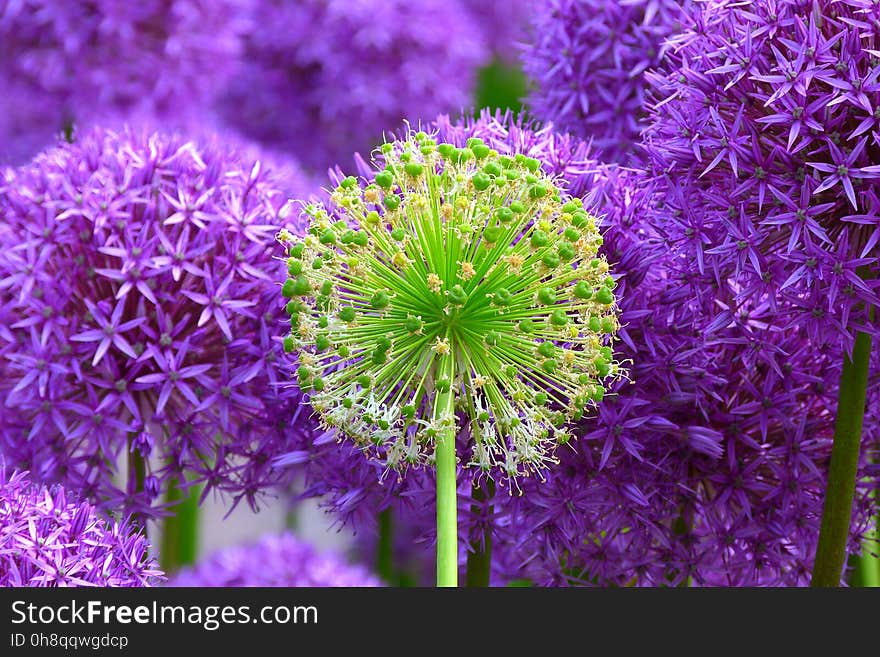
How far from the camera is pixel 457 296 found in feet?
3.21

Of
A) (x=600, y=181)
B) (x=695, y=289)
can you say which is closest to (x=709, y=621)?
(x=695, y=289)

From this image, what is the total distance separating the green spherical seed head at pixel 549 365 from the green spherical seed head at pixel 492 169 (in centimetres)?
17

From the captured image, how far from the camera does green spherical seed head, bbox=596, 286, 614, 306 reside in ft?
3.32

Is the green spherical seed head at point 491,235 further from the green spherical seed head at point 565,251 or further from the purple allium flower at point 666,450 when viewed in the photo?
the purple allium flower at point 666,450

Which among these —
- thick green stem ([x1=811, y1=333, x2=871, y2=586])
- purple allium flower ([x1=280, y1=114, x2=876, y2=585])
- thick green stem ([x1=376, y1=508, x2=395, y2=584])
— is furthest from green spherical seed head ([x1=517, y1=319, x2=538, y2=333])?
thick green stem ([x1=376, y1=508, x2=395, y2=584])

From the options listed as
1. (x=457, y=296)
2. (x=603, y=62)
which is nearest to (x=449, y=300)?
(x=457, y=296)

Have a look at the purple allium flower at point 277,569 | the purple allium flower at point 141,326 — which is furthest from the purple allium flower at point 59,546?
the purple allium flower at point 277,569

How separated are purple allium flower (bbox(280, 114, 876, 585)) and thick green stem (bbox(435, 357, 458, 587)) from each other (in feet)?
0.99

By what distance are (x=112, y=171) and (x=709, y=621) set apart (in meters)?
0.96

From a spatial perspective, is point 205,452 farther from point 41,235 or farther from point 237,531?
point 237,531

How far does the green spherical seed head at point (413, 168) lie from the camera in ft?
3.32

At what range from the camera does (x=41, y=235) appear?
4.83 ft

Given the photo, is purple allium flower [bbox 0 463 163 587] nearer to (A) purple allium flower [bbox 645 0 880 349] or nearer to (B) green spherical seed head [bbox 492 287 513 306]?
(B) green spherical seed head [bbox 492 287 513 306]

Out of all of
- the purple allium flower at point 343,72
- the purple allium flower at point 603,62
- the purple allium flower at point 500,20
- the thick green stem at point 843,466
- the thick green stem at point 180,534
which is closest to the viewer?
the thick green stem at point 843,466
